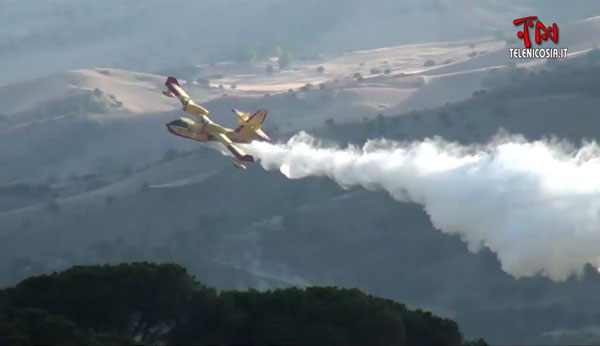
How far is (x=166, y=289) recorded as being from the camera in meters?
54.4

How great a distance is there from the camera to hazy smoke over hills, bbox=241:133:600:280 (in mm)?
77312

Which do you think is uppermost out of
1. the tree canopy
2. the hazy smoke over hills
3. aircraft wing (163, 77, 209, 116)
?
aircraft wing (163, 77, 209, 116)

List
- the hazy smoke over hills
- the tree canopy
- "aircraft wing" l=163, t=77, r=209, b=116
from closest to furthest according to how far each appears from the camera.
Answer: the tree canopy → the hazy smoke over hills → "aircraft wing" l=163, t=77, r=209, b=116

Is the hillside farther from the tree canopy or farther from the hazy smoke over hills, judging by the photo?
the tree canopy

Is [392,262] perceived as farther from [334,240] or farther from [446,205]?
[446,205]

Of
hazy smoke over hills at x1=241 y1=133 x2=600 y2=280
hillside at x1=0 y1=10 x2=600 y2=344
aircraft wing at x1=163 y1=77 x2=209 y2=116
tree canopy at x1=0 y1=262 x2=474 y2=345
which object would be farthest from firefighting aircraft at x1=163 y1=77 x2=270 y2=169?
tree canopy at x1=0 y1=262 x2=474 y2=345

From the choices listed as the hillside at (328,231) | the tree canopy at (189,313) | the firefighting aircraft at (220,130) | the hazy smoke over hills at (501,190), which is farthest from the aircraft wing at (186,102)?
the tree canopy at (189,313)

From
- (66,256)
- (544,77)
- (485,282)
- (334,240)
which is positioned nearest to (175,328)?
(485,282)

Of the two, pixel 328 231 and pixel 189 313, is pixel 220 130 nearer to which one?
pixel 189 313

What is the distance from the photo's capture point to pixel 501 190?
84.4 meters

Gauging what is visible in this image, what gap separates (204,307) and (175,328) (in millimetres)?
1202

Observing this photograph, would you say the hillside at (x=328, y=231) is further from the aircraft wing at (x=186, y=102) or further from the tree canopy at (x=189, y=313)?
the tree canopy at (x=189, y=313)

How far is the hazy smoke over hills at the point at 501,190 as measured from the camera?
3044 inches

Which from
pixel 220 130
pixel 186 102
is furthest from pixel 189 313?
pixel 186 102
